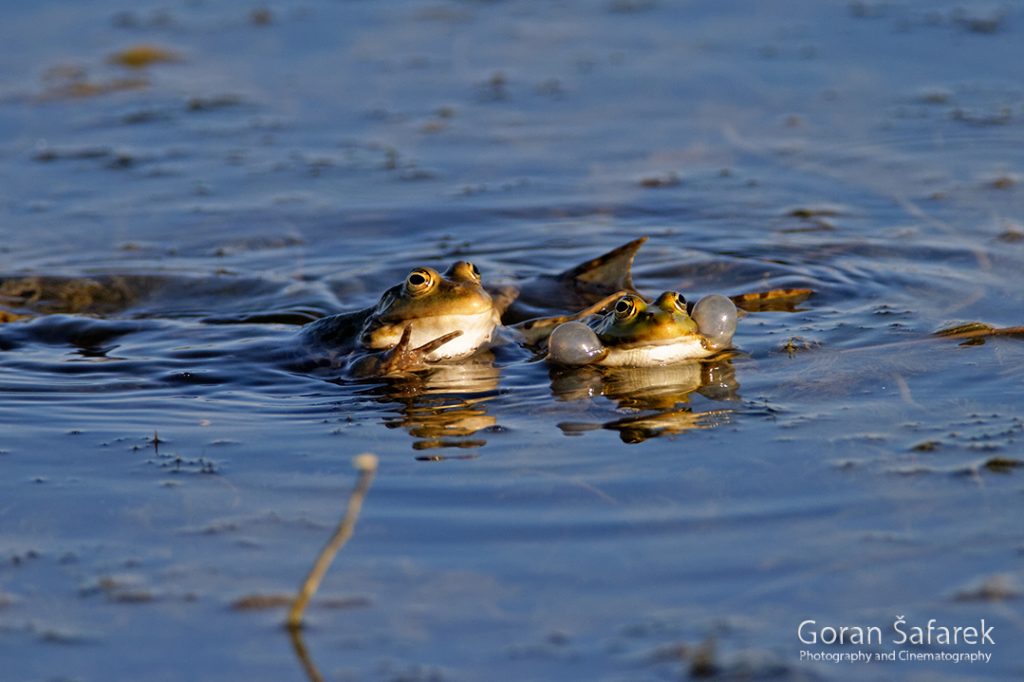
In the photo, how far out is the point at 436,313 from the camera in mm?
5945

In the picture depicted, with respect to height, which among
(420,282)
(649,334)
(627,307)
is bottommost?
(649,334)

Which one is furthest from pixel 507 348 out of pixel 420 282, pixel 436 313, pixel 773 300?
pixel 773 300

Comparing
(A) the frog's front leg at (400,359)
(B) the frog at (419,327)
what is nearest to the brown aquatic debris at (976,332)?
(B) the frog at (419,327)

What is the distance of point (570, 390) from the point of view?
18.5 ft

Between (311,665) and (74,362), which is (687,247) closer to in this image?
(74,362)

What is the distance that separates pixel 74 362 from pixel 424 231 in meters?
2.63

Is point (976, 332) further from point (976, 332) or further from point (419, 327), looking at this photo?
point (419, 327)

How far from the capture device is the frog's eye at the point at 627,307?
5656 millimetres

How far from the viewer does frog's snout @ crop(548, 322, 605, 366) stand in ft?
19.0

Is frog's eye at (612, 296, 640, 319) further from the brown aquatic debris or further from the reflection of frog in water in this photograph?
the brown aquatic debris

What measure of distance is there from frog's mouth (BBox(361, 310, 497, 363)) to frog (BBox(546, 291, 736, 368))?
0.35 metres

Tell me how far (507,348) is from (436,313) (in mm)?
470

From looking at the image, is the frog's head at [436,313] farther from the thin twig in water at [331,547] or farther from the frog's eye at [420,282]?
the thin twig in water at [331,547]

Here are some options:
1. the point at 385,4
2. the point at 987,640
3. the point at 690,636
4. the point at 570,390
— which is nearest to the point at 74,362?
the point at 570,390
